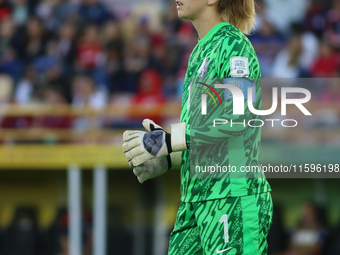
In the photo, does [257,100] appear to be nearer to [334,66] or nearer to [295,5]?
[334,66]

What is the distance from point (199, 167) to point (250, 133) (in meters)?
0.31

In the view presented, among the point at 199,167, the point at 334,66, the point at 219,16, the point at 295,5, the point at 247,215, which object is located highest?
the point at 295,5

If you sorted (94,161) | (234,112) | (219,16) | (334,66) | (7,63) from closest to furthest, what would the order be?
(234,112), (219,16), (334,66), (94,161), (7,63)

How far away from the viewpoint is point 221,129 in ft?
9.93

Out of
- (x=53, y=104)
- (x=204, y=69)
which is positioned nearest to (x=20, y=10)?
(x=53, y=104)

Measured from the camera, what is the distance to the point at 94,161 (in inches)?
360

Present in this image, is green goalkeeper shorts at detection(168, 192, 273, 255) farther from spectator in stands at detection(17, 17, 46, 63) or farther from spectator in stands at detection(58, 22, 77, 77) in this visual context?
spectator in stands at detection(17, 17, 46, 63)

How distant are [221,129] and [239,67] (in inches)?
12.3

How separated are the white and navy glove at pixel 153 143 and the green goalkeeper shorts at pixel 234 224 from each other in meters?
0.34

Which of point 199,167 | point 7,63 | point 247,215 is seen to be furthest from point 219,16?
point 7,63

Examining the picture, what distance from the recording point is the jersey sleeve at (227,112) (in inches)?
119

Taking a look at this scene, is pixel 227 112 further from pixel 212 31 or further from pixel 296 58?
pixel 296 58

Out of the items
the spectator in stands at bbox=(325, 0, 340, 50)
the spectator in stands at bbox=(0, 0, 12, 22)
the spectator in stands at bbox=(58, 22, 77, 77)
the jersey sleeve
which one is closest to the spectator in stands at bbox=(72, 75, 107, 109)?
the spectator in stands at bbox=(58, 22, 77, 77)

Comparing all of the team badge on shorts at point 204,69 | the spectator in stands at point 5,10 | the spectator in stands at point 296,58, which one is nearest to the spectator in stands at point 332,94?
the spectator in stands at point 296,58
